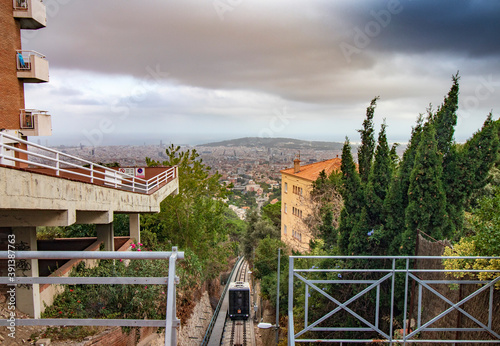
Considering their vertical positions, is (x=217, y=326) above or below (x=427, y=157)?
below

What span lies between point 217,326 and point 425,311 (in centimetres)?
1589

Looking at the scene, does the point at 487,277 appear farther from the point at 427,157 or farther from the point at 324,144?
the point at 324,144

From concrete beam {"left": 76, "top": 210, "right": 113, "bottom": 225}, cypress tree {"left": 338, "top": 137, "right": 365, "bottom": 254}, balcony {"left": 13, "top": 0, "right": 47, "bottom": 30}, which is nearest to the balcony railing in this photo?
balcony {"left": 13, "top": 0, "right": 47, "bottom": 30}

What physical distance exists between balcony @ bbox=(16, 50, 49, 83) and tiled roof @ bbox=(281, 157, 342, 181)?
72.3 feet

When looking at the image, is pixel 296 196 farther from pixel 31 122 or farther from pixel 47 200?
pixel 47 200

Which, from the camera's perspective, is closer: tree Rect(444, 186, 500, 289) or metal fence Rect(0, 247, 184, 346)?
metal fence Rect(0, 247, 184, 346)

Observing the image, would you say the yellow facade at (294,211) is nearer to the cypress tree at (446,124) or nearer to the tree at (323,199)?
the tree at (323,199)

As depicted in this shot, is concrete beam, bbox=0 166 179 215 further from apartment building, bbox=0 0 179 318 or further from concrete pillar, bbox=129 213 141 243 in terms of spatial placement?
concrete pillar, bbox=129 213 141 243

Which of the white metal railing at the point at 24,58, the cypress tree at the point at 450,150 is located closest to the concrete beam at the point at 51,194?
the white metal railing at the point at 24,58

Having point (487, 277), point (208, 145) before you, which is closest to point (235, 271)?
point (208, 145)

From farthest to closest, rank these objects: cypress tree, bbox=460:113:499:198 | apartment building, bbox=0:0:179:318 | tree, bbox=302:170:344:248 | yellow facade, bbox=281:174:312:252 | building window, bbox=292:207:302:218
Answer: building window, bbox=292:207:302:218, yellow facade, bbox=281:174:312:252, tree, bbox=302:170:344:248, cypress tree, bbox=460:113:499:198, apartment building, bbox=0:0:179:318

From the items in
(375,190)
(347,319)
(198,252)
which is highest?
(375,190)

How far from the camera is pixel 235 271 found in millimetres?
42469

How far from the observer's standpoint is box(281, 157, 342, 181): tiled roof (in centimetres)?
3084
